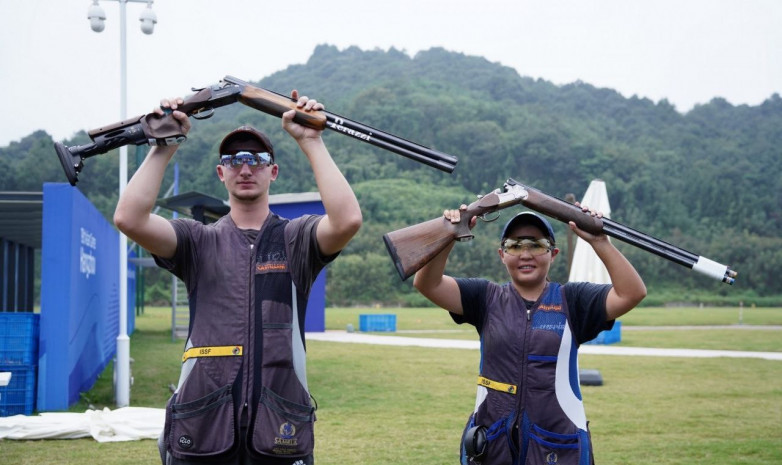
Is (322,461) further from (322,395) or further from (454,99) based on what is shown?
(454,99)

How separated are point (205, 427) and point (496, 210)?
223 cm

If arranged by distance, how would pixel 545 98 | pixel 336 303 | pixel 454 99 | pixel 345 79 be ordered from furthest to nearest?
pixel 345 79
pixel 545 98
pixel 454 99
pixel 336 303

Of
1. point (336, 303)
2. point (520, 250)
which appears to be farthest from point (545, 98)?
point (520, 250)

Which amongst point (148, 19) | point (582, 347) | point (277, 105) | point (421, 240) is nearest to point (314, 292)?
point (582, 347)

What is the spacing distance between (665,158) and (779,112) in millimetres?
33514

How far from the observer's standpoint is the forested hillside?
64750mm

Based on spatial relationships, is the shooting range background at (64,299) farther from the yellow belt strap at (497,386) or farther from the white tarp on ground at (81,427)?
the yellow belt strap at (497,386)

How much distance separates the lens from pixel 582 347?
24453mm

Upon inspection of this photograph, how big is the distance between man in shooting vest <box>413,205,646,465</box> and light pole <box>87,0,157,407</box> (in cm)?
814

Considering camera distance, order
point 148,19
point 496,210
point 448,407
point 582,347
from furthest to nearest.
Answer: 1. point 582,347
2. point 148,19
3. point 448,407
4. point 496,210

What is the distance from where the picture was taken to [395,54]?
16738 cm

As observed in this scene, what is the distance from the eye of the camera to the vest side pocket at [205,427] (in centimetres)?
366

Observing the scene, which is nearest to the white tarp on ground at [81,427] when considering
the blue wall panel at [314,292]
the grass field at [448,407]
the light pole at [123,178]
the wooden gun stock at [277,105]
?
the grass field at [448,407]

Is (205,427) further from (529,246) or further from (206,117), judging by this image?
(529,246)
